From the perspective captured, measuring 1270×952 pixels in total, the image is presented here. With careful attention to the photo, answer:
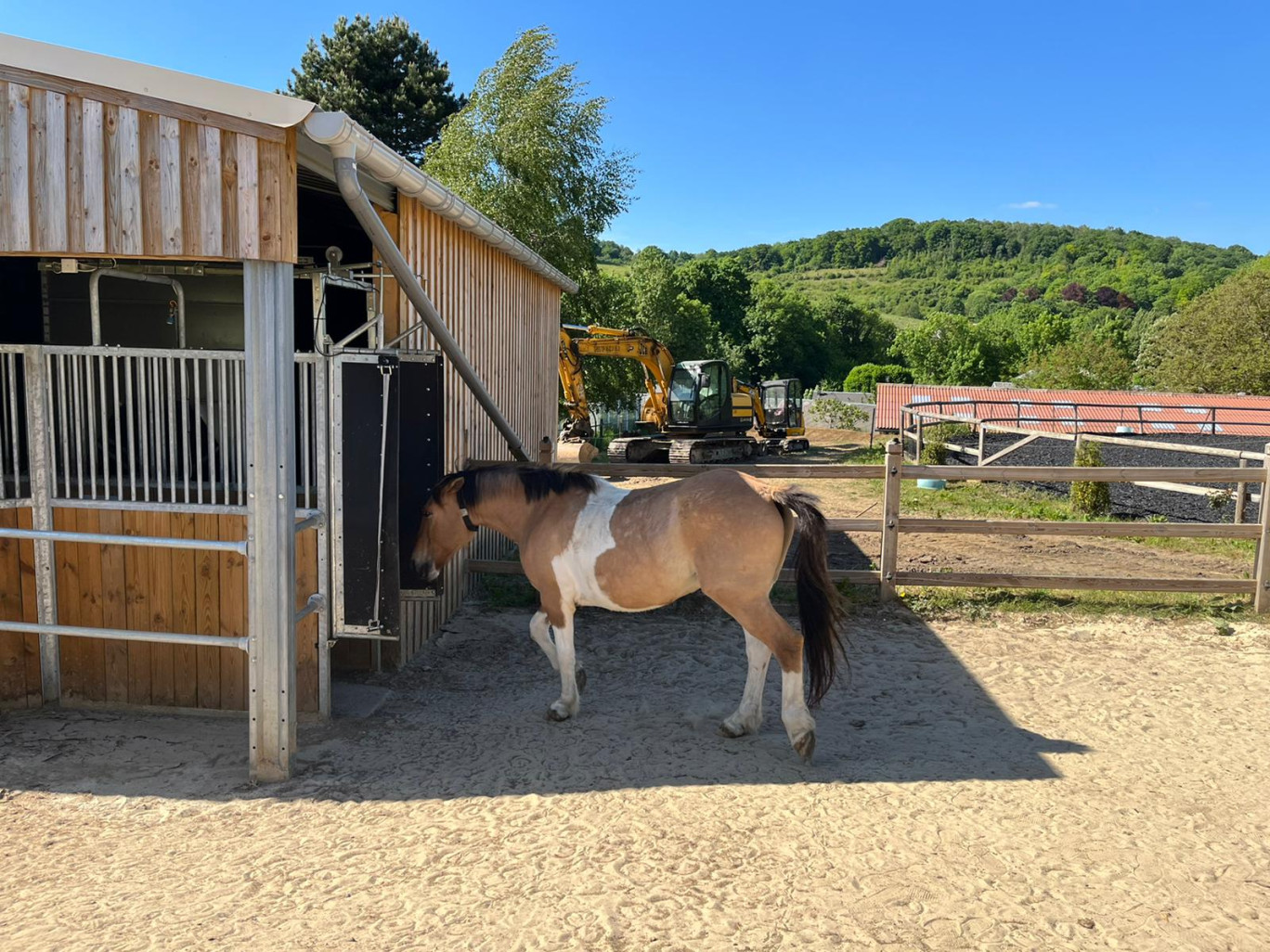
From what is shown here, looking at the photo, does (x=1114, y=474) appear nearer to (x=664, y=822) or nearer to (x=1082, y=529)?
(x=1082, y=529)

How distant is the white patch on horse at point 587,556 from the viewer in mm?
4266

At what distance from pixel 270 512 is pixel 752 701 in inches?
93.8

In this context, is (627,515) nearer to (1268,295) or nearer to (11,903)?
(11,903)

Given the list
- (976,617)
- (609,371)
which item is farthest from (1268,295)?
(976,617)

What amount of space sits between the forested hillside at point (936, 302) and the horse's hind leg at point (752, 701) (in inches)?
721

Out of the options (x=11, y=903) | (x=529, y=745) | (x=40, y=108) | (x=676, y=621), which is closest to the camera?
(x=11, y=903)

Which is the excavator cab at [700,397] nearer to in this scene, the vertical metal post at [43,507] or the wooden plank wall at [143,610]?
the wooden plank wall at [143,610]

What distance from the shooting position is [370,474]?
412cm

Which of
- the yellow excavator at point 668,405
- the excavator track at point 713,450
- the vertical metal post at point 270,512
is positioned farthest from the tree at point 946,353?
the vertical metal post at point 270,512

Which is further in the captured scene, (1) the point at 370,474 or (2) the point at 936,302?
(2) the point at 936,302

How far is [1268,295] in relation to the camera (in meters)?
31.7

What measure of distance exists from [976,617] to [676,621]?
7.27 feet

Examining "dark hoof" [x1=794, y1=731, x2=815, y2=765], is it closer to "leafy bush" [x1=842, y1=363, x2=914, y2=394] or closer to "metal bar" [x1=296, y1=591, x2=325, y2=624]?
"metal bar" [x1=296, y1=591, x2=325, y2=624]

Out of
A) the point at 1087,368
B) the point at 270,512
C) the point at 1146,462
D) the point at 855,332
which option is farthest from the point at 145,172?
the point at 855,332
